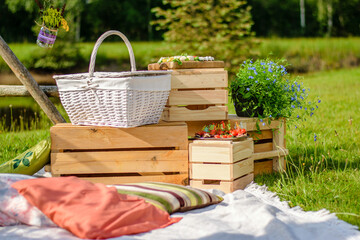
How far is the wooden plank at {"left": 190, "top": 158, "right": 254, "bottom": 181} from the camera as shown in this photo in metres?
3.22

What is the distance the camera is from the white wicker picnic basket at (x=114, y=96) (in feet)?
10.2

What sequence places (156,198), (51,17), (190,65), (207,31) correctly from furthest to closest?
(207,31) < (51,17) < (190,65) < (156,198)

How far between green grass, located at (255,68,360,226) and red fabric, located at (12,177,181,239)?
938 mm

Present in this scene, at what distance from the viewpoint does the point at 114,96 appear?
313cm

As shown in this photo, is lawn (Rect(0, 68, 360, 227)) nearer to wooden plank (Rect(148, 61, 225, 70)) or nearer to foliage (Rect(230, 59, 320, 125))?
foliage (Rect(230, 59, 320, 125))

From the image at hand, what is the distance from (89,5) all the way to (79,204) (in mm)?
13795

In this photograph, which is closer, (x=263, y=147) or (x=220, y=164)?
(x=220, y=164)

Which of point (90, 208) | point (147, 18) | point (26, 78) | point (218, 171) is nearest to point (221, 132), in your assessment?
point (218, 171)

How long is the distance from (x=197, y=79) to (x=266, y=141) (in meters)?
0.79

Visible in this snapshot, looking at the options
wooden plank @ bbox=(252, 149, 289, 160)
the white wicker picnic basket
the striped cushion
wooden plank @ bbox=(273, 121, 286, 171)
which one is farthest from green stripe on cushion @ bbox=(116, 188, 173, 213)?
wooden plank @ bbox=(273, 121, 286, 171)

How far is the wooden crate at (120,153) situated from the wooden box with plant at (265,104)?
58 centimetres

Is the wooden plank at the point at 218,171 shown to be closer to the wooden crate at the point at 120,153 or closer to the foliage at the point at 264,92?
the wooden crate at the point at 120,153

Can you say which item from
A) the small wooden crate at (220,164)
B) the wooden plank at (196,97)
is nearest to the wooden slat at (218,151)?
the small wooden crate at (220,164)

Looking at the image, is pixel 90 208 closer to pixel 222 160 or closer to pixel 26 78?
pixel 222 160
